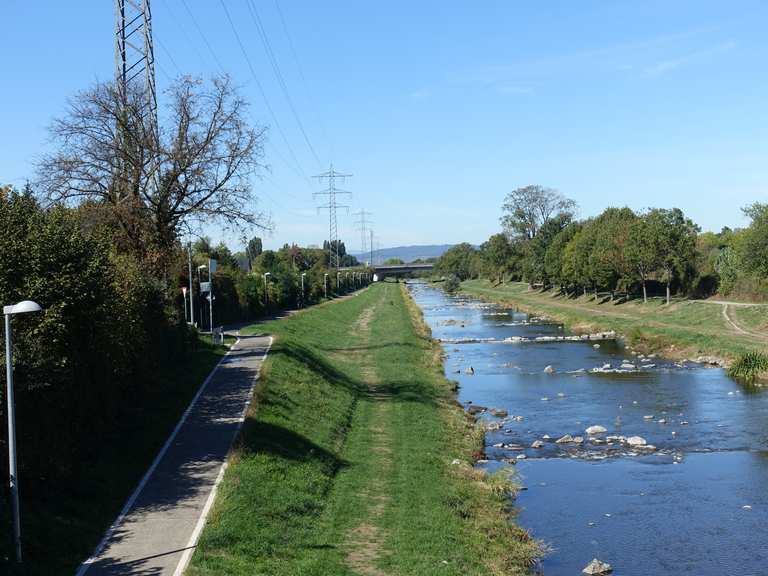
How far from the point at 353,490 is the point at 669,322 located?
50.3 m

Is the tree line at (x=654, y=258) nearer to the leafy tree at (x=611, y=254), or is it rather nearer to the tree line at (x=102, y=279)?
the leafy tree at (x=611, y=254)

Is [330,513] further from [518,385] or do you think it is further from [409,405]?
[518,385]

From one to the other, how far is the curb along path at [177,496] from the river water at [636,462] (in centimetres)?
760

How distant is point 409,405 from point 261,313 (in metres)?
37.8

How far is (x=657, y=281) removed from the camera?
86.3 meters

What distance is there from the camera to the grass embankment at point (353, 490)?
1516cm

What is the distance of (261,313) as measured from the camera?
6744cm

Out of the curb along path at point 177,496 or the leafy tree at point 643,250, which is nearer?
the curb along path at point 177,496

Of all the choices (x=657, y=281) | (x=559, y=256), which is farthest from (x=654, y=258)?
(x=559, y=256)

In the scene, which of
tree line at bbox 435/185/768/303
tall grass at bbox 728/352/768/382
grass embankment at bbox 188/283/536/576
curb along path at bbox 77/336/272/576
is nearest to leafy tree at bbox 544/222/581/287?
tree line at bbox 435/185/768/303

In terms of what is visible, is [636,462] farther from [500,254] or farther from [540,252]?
[500,254]

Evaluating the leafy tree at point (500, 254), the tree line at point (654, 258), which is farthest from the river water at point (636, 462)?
the leafy tree at point (500, 254)

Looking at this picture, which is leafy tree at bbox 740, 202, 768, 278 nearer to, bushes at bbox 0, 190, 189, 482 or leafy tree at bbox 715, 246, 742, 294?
leafy tree at bbox 715, 246, 742, 294

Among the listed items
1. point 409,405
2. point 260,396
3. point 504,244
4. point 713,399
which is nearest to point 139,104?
point 260,396
